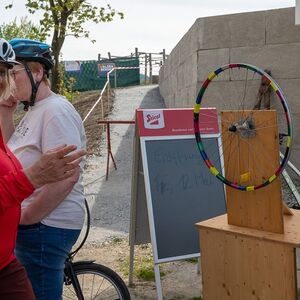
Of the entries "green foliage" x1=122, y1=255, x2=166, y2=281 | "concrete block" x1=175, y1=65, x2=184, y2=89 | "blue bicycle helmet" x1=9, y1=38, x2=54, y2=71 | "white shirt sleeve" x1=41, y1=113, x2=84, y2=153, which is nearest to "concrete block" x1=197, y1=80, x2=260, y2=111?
"concrete block" x1=175, y1=65, x2=184, y2=89

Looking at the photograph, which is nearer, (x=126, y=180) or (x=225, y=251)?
(x=225, y=251)

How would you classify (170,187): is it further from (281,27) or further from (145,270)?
(281,27)

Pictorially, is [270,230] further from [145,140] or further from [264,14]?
[264,14]

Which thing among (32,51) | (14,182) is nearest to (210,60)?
(32,51)

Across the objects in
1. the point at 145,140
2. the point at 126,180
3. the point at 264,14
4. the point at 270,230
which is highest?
the point at 264,14

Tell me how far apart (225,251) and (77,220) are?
3.55 feet

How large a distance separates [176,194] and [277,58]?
133 inches

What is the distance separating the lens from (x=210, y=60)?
7180 millimetres

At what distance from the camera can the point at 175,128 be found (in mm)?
4184

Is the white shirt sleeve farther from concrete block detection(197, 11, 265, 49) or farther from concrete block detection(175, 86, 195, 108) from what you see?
concrete block detection(175, 86, 195, 108)

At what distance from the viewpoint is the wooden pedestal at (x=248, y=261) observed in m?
2.85

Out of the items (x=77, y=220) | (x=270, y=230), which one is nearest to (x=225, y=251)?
(x=270, y=230)

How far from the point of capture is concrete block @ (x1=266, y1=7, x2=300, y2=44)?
6602 mm

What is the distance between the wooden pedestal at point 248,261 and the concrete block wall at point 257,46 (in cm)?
365
